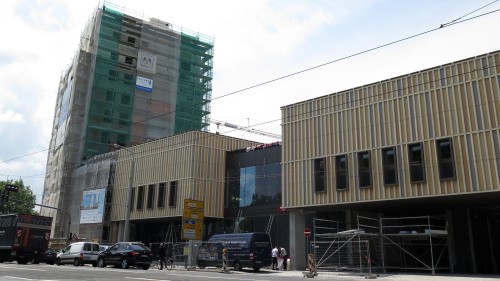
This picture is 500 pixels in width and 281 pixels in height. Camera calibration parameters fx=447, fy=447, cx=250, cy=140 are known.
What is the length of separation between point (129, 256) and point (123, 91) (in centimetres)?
3342

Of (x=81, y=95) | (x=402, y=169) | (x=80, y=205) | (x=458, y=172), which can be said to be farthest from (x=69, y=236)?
(x=458, y=172)

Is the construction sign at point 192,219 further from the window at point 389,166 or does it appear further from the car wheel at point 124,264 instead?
the window at point 389,166

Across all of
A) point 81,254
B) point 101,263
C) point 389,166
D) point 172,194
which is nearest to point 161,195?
point 172,194

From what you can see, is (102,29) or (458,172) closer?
(458,172)

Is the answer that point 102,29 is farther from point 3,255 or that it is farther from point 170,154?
point 3,255

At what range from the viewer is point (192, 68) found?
205 ft

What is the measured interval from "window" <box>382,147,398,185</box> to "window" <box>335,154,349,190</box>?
244 centimetres

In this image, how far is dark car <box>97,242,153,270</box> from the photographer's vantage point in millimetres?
26406

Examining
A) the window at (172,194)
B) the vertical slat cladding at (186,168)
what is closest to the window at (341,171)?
the vertical slat cladding at (186,168)

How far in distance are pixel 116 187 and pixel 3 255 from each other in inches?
569

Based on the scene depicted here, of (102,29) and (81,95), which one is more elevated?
(102,29)

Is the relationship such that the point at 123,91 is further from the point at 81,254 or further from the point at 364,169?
the point at 364,169

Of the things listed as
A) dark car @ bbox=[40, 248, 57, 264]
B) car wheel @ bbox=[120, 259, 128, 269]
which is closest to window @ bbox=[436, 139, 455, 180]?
car wheel @ bbox=[120, 259, 128, 269]

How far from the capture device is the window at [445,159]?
22781mm
